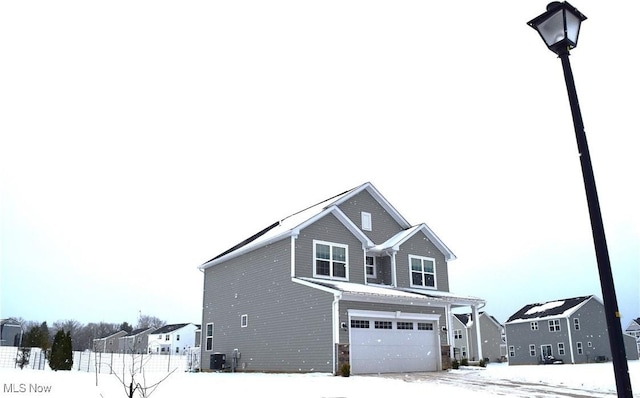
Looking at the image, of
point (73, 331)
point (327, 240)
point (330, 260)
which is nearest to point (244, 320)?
point (330, 260)

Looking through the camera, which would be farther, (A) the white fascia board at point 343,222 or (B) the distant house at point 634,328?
(B) the distant house at point 634,328

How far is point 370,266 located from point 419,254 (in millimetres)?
2925

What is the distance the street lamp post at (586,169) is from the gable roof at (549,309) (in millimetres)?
44186

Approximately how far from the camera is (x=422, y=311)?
21766mm

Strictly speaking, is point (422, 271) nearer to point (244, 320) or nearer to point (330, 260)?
point (330, 260)

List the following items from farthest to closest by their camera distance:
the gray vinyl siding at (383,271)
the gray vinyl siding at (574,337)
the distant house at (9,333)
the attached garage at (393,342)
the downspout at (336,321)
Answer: the distant house at (9,333) → the gray vinyl siding at (574,337) → the gray vinyl siding at (383,271) → the attached garage at (393,342) → the downspout at (336,321)

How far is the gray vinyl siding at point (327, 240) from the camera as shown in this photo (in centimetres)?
2148

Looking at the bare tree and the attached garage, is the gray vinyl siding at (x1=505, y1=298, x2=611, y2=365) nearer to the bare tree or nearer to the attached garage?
the attached garage

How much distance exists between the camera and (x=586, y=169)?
5.51 m

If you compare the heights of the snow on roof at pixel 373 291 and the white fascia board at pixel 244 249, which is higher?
the white fascia board at pixel 244 249

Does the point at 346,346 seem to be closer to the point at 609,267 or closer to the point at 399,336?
the point at 399,336

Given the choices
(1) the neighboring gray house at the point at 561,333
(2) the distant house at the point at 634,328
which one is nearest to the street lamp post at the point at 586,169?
(1) the neighboring gray house at the point at 561,333

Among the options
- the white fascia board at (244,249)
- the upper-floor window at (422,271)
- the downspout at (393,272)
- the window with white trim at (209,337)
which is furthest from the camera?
the window with white trim at (209,337)

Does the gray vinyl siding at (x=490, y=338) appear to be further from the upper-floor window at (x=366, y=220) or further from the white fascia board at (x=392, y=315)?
the white fascia board at (x=392, y=315)
